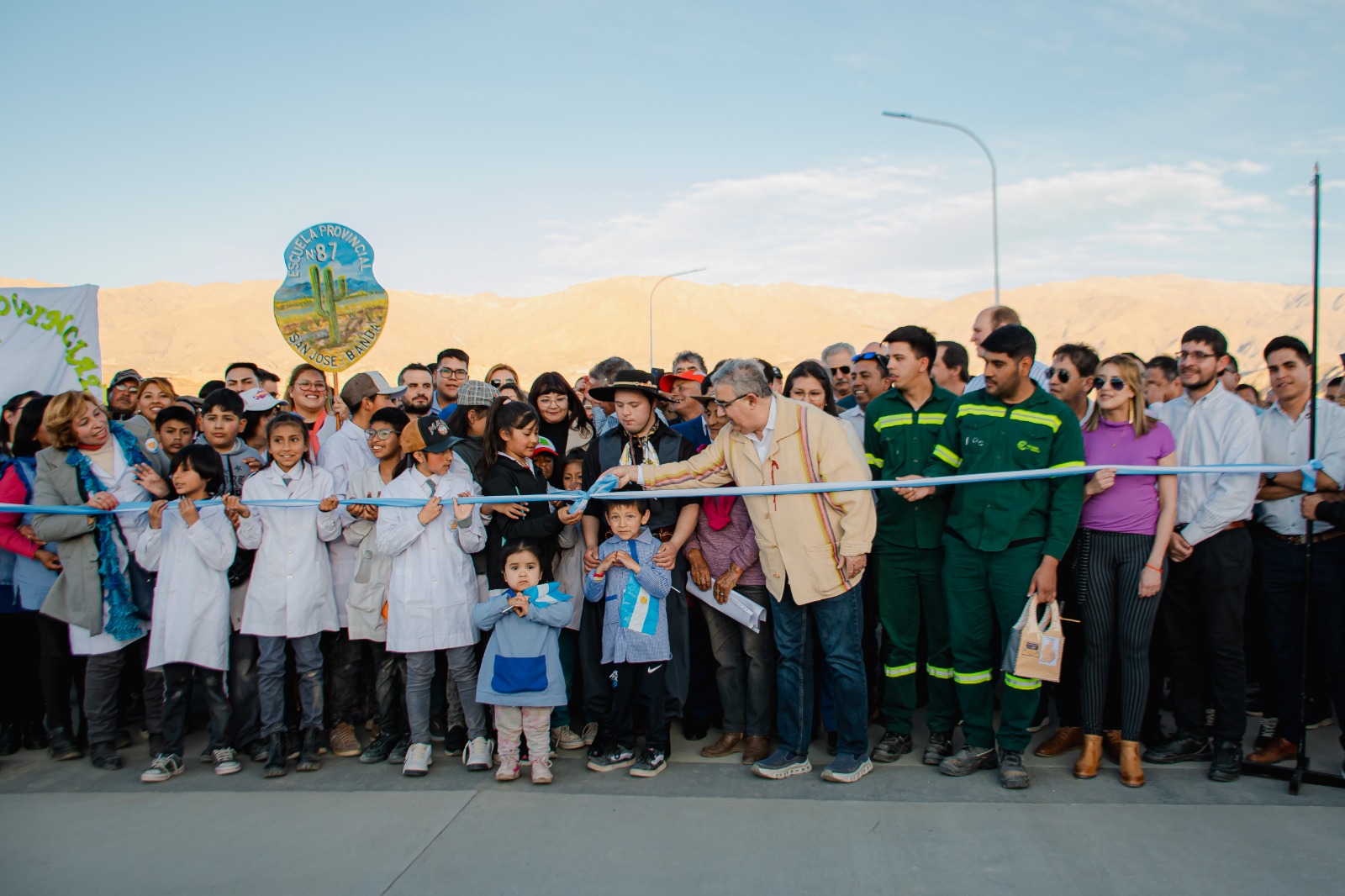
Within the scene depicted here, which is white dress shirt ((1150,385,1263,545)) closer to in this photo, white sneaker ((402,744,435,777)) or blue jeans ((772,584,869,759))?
blue jeans ((772,584,869,759))

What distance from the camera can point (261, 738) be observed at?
518 centimetres

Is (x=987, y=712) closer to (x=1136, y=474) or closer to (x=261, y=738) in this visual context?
(x=1136, y=474)

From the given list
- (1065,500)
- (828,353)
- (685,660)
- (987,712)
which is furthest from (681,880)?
(828,353)

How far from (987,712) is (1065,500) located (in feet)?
3.86

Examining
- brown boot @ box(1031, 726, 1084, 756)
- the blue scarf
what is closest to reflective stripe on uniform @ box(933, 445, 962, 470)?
brown boot @ box(1031, 726, 1084, 756)

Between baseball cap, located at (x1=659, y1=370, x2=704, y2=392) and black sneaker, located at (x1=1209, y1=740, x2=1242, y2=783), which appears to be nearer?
black sneaker, located at (x1=1209, y1=740, x2=1242, y2=783)

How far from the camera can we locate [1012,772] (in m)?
4.50

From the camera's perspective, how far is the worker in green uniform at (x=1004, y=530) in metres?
4.54

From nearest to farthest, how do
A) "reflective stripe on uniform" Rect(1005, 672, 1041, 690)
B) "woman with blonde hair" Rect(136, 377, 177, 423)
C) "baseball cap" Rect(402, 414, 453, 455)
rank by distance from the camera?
"reflective stripe on uniform" Rect(1005, 672, 1041, 690), "baseball cap" Rect(402, 414, 453, 455), "woman with blonde hair" Rect(136, 377, 177, 423)

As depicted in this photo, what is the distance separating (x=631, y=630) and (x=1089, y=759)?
2427 millimetres

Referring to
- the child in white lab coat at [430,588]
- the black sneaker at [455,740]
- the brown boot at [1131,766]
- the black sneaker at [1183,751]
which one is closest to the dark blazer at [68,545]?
the child in white lab coat at [430,588]

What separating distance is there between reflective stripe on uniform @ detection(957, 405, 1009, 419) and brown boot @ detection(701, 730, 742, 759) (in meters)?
2.18

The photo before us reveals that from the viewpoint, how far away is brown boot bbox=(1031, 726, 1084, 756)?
4.95 m

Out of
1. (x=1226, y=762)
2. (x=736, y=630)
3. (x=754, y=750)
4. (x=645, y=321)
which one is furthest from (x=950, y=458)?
(x=645, y=321)
